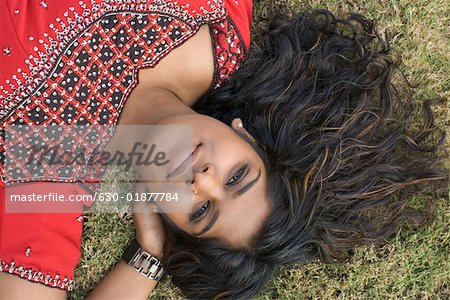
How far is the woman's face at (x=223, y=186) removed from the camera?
2109 millimetres

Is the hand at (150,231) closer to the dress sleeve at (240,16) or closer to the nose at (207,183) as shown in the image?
the nose at (207,183)

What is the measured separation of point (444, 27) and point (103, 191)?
1974 mm

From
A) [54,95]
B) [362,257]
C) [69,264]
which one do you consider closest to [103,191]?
[69,264]

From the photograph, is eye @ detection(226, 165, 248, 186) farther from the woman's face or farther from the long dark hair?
the long dark hair

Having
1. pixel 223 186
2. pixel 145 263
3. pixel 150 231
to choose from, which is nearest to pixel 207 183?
pixel 223 186

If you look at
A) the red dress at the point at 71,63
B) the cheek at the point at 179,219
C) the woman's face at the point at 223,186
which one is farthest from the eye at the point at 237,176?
the red dress at the point at 71,63

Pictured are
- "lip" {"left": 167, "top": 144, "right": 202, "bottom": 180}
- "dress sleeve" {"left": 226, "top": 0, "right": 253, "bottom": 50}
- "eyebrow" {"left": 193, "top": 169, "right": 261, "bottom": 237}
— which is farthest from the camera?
"dress sleeve" {"left": 226, "top": 0, "right": 253, "bottom": 50}

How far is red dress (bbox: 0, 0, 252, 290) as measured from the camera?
2.35 m

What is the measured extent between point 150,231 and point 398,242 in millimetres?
1291

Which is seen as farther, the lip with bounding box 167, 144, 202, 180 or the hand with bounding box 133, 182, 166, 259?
the hand with bounding box 133, 182, 166, 259

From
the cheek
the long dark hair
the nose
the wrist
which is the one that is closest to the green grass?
the long dark hair

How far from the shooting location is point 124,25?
2.44m

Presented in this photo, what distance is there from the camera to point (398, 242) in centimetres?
294

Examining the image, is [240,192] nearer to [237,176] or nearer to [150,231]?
[237,176]
